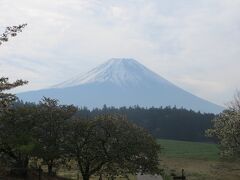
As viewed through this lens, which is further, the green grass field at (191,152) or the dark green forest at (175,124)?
the dark green forest at (175,124)

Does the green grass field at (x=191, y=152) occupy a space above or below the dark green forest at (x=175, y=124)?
below

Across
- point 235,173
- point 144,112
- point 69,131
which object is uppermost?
point 144,112

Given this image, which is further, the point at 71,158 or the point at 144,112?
the point at 144,112

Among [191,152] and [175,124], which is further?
[175,124]

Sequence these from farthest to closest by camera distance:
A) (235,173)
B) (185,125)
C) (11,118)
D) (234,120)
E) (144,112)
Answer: (144,112)
(185,125)
(235,173)
(234,120)
(11,118)

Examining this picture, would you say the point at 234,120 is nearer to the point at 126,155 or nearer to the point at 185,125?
the point at 126,155

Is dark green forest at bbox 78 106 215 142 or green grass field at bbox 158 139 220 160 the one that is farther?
dark green forest at bbox 78 106 215 142

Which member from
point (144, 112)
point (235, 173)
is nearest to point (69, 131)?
point (235, 173)

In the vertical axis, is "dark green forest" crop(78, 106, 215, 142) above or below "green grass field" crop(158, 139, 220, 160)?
above

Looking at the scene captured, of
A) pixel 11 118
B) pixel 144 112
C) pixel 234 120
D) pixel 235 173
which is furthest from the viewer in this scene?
pixel 144 112

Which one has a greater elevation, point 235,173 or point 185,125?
point 185,125

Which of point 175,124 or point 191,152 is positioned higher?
point 175,124

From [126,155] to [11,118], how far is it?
7.97m

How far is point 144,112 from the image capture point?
19300 centimetres
